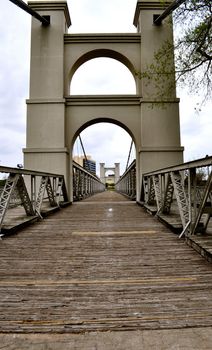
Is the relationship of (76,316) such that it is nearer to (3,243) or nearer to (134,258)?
(134,258)

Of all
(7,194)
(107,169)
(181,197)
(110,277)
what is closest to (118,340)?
(110,277)

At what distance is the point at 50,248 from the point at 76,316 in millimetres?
1593

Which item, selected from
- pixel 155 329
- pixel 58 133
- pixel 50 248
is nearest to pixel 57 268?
pixel 50 248

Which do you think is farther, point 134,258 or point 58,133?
point 58,133

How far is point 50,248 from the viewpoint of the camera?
300cm

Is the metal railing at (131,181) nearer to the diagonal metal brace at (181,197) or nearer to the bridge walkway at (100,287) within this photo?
the diagonal metal brace at (181,197)

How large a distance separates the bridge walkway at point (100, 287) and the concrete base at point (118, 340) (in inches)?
0.5

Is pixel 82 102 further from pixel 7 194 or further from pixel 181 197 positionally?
pixel 181 197

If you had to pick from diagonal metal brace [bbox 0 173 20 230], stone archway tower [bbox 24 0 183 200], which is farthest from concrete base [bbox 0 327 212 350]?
stone archway tower [bbox 24 0 183 200]

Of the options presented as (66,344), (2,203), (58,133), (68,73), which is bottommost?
(66,344)

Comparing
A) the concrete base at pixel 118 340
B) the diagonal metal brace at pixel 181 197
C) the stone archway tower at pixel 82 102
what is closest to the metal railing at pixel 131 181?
the stone archway tower at pixel 82 102

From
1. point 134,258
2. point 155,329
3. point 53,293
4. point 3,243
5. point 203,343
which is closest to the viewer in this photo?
point 203,343

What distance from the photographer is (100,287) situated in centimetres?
190

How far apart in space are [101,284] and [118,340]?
692mm
